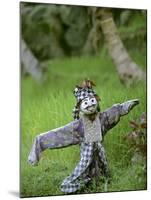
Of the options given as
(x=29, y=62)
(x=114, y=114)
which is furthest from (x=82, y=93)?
(x=29, y=62)

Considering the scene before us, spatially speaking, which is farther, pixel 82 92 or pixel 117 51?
pixel 117 51

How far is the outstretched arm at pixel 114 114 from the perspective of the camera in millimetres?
5789

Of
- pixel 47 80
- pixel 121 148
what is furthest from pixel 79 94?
pixel 121 148

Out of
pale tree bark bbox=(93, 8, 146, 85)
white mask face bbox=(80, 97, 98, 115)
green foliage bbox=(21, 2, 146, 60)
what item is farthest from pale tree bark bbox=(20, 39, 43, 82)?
pale tree bark bbox=(93, 8, 146, 85)

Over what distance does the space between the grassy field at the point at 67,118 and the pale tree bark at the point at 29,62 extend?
0.07 m

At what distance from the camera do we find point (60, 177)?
5.61 metres

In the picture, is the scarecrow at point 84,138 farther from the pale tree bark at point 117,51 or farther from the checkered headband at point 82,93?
the pale tree bark at point 117,51

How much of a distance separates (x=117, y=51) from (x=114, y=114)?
0.62 meters

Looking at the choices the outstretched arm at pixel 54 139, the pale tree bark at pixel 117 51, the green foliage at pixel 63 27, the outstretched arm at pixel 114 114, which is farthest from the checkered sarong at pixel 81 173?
the green foliage at pixel 63 27

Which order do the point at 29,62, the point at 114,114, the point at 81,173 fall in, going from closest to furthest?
the point at 29,62 → the point at 81,173 → the point at 114,114

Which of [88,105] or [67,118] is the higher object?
[88,105]

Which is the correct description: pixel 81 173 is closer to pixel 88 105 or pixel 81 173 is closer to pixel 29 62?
pixel 88 105

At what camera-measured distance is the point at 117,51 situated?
19.4 feet

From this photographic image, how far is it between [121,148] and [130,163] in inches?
7.0
